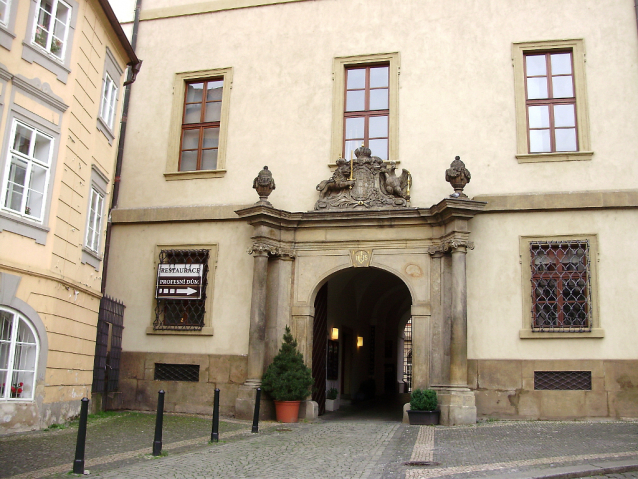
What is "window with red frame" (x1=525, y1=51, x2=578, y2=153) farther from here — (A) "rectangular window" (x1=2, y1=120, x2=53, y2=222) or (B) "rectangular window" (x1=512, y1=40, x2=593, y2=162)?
(A) "rectangular window" (x1=2, y1=120, x2=53, y2=222)

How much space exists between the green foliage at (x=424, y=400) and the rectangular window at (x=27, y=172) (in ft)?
22.7

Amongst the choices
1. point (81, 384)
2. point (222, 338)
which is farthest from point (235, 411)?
point (81, 384)

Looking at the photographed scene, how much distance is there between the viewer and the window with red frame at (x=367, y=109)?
46.8 feet

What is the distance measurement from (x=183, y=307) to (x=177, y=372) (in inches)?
52.6

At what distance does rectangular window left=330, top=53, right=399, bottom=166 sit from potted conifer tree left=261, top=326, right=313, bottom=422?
4.09m

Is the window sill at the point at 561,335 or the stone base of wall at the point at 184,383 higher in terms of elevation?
the window sill at the point at 561,335

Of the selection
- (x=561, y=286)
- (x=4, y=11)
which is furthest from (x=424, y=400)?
(x=4, y=11)

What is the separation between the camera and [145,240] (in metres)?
14.8

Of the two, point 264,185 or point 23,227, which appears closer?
point 23,227

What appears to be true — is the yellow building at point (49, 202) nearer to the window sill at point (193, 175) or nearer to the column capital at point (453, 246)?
the window sill at point (193, 175)

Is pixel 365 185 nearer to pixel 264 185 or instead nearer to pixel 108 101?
pixel 264 185

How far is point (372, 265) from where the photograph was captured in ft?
44.1

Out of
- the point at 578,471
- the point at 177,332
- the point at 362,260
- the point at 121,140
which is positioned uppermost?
the point at 121,140

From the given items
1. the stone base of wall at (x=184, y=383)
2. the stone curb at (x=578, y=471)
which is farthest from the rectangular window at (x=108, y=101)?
the stone curb at (x=578, y=471)
